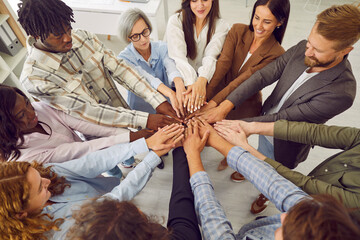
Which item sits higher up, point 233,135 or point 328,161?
point 233,135

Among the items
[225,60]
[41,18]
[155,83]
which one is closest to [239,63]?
[225,60]

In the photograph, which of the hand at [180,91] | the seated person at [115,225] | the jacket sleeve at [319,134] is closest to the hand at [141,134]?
the hand at [180,91]

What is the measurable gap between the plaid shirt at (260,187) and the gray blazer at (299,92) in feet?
1.41

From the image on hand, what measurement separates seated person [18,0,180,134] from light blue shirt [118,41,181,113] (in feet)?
0.61

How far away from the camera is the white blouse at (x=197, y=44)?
5.26 ft

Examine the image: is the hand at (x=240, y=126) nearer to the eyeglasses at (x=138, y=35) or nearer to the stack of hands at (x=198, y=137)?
the stack of hands at (x=198, y=137)

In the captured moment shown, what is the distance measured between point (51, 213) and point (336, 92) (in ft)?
4.77

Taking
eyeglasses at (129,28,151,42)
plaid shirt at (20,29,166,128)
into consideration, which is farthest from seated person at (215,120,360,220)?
eyeglasses at (129,28,151,42)

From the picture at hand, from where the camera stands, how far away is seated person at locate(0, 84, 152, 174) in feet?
3.22

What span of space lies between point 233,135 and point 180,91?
1.65 ft

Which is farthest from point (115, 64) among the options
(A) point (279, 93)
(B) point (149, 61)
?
(A) point (279, 93)

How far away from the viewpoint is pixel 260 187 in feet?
3.28

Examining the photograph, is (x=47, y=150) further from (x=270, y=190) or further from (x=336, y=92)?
(x=336, y=92)

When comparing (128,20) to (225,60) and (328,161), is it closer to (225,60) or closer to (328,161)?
(225,60)
